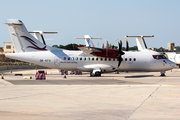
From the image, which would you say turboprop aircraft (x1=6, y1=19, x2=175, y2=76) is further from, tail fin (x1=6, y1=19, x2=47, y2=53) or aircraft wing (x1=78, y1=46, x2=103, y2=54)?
aircraft wing (x1=78, y1=46, x2=103, y2=54)

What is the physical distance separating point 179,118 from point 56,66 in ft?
96.4

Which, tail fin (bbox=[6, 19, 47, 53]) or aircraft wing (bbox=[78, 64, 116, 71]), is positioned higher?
tail fin (bbox=[6, 19, 47, 53])

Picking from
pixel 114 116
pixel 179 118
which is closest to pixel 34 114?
pixel 114 116

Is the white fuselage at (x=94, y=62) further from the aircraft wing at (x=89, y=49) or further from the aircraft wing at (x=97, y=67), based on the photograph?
the aircraft wing at (x=89, y=49)

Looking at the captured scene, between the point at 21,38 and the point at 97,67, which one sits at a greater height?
the point at 21,38

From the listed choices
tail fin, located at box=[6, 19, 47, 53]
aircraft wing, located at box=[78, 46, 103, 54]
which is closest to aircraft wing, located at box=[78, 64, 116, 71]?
aircraft wing, located at box=[78, 46, 103, 54]

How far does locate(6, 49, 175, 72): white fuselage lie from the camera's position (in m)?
38.0

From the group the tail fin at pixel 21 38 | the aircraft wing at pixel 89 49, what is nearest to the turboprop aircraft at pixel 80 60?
the tail fin at pixel 21 38

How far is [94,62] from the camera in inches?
1507

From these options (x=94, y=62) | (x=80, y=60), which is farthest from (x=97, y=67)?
(x=80, y=60)

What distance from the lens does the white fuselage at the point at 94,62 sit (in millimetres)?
37969

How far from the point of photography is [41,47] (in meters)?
38.9

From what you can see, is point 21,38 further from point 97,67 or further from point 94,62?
point 97,67

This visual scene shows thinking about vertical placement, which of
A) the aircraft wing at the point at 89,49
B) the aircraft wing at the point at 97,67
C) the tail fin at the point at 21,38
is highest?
the tail fin at the point at 21,38
